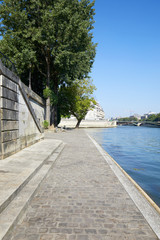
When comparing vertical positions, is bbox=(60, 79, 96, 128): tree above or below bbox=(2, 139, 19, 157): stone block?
above

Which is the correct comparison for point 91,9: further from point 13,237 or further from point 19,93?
point 13,237

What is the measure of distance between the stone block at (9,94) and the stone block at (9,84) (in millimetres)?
159

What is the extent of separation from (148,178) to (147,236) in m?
4.57

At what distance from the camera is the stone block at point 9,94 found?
7.38 m

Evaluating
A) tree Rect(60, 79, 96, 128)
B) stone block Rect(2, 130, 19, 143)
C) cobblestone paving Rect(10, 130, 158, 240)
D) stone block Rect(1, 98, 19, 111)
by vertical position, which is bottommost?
cobblestone paving Rect(10, 130, 158, 240)

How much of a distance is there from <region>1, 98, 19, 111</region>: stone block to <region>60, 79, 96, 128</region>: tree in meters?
26.8

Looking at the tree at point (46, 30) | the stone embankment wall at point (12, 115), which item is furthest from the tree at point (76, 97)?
the stone embankment wall at point (12, 115)

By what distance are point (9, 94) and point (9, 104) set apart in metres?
0.44

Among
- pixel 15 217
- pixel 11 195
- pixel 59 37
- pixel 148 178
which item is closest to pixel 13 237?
pixel 15 217

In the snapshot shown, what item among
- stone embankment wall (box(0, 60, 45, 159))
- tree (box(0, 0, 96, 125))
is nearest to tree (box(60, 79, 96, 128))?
tree (box(0, 0, 96, 125))

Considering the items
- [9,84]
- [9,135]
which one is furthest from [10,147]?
[9,84]

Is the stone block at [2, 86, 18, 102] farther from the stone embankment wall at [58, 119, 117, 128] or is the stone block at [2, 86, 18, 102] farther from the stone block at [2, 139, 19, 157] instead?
the stone embankment wall at [58, 119, 117, 128]

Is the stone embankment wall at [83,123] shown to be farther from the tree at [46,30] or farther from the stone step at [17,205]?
the stone step at [17,205]

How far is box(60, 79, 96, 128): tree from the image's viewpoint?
36544 millimetres
